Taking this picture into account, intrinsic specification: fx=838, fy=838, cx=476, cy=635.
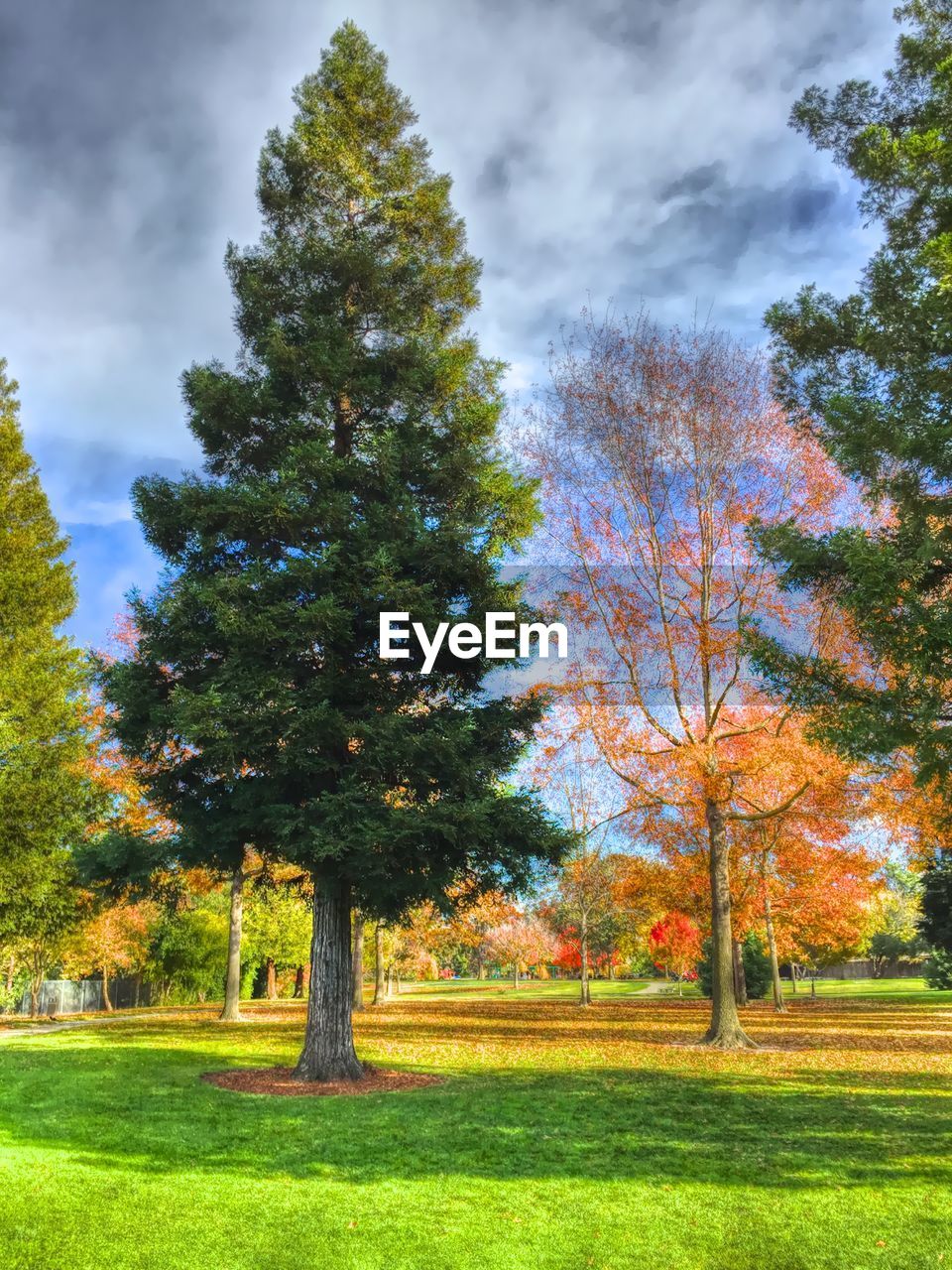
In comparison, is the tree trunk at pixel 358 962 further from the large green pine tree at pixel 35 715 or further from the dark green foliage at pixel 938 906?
the dark green foliage at pixel 938 906

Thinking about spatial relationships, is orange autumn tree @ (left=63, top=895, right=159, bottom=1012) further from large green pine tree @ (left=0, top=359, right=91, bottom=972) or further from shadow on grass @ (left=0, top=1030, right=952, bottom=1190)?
shadow on grass @ (left=0, top=1030, right=952, bottom=1190)

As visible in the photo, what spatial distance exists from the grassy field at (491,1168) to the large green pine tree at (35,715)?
398 inches

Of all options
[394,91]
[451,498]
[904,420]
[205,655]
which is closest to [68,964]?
[205,655]

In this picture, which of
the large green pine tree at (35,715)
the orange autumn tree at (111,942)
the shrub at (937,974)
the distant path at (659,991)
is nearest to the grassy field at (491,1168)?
the large green pine tree at (35,715)

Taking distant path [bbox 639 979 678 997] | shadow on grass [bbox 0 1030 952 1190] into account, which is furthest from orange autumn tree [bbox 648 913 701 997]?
shadow on grass [bbox 0 1030 952 1190]

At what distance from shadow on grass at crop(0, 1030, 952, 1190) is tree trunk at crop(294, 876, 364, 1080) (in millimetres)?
1655

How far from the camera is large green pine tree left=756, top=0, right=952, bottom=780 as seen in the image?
8750mm

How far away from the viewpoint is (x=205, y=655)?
1326 cm

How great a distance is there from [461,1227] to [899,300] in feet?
37.2

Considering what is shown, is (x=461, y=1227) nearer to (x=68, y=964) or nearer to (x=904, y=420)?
(x=904, y=420)

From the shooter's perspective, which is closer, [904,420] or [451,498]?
[904,420]

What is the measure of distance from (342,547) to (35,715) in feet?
51.1

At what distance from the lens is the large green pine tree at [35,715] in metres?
23.5

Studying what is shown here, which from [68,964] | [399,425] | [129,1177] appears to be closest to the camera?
[129,1177]
